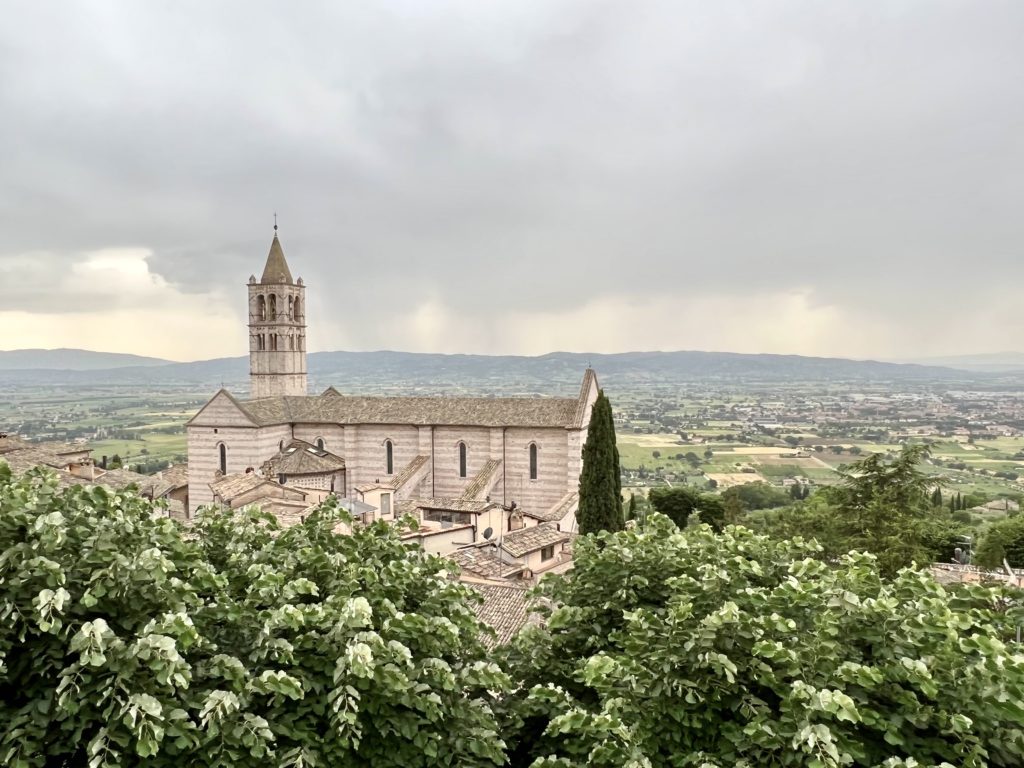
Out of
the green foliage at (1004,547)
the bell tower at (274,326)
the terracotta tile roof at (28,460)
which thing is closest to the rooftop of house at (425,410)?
the terracotta tile roof at (28,460)

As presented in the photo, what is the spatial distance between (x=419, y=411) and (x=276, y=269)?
67.4 feet

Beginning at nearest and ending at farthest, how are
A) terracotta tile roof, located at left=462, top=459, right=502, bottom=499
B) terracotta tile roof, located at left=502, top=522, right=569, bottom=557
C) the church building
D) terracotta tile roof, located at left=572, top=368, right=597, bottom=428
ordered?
terracotta tile roof, located at left=502, top=522, right=569, bottom=557, terracotta tile roof, located at left=462, top=459, right=502, bottom=499, terracotta tile roof, located at left=572, top=368, right=597, bottom=428, the church building

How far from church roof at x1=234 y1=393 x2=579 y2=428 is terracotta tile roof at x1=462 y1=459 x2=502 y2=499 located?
7.56ft

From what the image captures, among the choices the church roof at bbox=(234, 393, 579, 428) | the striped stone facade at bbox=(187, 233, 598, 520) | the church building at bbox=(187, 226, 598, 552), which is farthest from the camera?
the church roof at bbox=(234, 393, 579, 428)

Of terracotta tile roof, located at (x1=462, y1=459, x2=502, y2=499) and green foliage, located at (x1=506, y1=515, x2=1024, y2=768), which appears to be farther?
terracotta tile roof, located at (x1=462, y1=459, x2=502, y2=499)

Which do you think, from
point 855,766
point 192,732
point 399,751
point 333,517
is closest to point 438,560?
point 333,517

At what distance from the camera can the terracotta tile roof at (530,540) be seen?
24.3 metres

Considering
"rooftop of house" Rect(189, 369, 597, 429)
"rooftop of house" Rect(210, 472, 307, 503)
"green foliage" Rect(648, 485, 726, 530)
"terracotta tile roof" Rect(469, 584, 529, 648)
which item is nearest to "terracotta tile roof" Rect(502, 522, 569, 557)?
"terracotta tile roof" Rect(469, 584, 529, 648)

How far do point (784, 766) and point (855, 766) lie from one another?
823mm

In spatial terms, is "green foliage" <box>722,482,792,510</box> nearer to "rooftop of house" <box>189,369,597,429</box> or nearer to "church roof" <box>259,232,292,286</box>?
"rooftop of house" <box>189,369,597,429</box>

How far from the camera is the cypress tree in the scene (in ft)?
104

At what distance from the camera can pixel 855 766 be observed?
562 centimetres

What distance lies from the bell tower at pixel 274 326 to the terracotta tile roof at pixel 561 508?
26334 millimetres

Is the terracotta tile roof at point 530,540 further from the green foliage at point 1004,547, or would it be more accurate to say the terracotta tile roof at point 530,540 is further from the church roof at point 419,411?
the green foliage at point 1004,547
